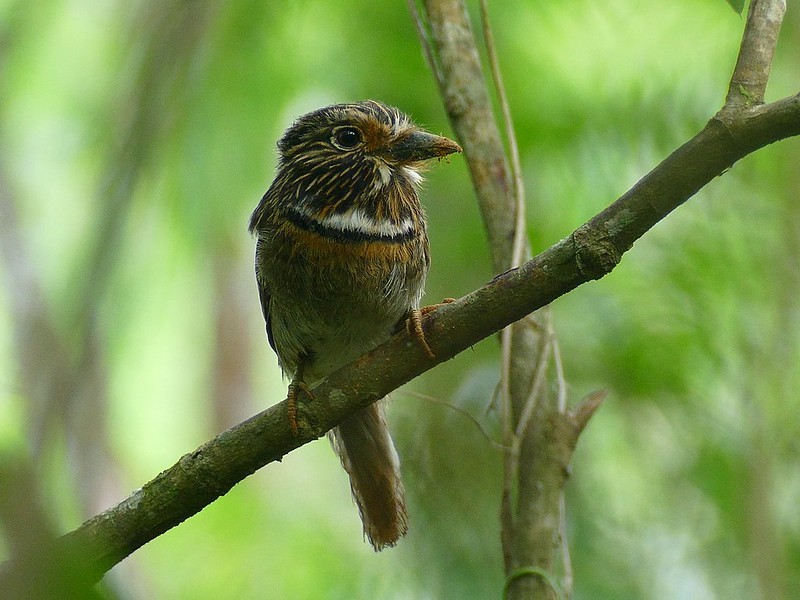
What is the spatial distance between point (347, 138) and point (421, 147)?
0.73ft

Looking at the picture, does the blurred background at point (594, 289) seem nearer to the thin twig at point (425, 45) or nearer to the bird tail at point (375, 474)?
the bird tail at point (375, 474)

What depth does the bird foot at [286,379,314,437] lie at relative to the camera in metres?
2.27

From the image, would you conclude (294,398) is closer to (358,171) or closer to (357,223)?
(357,223)

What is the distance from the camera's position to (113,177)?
3.44ft

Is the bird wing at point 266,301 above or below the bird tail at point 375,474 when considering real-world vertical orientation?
above

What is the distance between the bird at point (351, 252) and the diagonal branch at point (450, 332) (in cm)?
22

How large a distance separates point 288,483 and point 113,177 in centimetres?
602

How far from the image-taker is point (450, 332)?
210 centimetres

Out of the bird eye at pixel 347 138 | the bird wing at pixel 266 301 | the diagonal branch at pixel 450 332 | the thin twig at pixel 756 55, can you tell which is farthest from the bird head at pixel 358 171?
the thin twig at pixel 756 55

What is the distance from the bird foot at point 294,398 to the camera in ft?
7.44

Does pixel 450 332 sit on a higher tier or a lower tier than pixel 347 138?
lower

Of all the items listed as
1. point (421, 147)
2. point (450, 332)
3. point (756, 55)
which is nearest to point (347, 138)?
point (421, 147)

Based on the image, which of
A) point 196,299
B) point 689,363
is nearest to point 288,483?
point 196,299

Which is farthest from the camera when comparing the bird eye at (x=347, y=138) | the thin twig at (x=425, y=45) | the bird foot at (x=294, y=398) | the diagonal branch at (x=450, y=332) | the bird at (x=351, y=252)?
the thin twig at (x=425, y=45)
